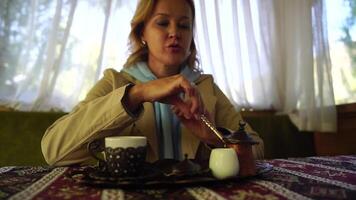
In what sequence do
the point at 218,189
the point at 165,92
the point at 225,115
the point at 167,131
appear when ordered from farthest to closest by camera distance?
the point at 225,115 → the point at 167,131 → the point at 165,92 → the point at 218,189

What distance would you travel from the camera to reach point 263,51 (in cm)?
204

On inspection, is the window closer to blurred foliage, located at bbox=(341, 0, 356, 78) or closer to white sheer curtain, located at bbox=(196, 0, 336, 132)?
blurred foliage, located at bbox=(341, 0, 356, 78)

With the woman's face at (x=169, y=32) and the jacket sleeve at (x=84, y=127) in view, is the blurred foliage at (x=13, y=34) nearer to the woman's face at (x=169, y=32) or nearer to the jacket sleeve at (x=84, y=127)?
the woman's face at (x=169, y=32)

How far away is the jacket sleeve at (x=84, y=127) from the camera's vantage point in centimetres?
90

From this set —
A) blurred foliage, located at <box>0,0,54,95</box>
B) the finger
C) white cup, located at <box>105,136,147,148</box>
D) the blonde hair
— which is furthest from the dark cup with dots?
blurred foliage, located at <box>0,0,54,95</box>

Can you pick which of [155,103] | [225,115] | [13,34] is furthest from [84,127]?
[13,34]

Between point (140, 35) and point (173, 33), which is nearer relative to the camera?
point (173, 33)

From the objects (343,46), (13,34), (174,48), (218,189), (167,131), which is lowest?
(218,189)

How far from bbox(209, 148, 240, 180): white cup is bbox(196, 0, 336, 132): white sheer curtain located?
130cm

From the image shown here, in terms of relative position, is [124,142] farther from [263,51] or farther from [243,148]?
[263,51]

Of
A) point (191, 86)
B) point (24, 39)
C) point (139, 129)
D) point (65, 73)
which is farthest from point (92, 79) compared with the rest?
point (191, 86)

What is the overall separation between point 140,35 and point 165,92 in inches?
22.8

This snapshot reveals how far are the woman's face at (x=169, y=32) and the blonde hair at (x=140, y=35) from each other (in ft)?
0.09

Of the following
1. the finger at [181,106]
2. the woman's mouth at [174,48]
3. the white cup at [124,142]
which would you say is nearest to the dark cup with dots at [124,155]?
the white cup at [124,142]
